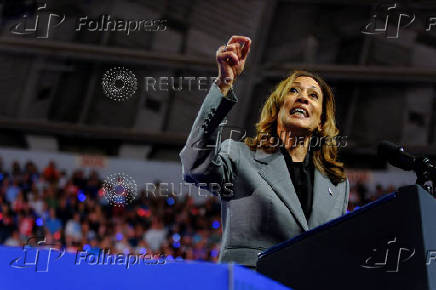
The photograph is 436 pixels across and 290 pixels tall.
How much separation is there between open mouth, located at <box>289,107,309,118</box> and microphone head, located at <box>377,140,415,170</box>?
38 cm

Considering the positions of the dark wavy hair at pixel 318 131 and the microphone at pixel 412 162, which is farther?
the dark wavy hair at pixel 318 131

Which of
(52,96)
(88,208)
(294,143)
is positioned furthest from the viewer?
(52,96)

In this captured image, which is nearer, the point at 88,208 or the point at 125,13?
the point at 88,208

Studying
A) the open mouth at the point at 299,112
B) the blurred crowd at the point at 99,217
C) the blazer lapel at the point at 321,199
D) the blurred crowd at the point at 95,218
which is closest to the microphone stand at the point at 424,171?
the blazer lapel at the point at 321,199

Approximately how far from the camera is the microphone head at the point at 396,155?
1542 mm

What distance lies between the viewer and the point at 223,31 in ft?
36.7

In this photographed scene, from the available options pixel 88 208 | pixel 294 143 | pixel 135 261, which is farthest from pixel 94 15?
pixel 135 261

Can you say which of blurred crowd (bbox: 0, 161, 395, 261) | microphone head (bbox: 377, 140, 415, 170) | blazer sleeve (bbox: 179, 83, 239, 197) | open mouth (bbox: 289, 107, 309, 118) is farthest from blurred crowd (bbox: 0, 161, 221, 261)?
microphone head (bbox: 377, 140, 415, 170)

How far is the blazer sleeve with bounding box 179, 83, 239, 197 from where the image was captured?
168 cm

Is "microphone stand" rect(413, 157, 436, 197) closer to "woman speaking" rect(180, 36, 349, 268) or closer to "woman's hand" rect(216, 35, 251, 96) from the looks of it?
"woman speaking" rect(180, 36, 349, 268)

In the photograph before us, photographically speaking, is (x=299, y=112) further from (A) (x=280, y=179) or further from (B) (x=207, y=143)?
(B) (x=207, y=143)

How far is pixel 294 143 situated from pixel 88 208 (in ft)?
21.8

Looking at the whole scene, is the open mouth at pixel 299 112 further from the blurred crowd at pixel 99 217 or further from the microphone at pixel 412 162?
the blurred crowd at pixel 99 217

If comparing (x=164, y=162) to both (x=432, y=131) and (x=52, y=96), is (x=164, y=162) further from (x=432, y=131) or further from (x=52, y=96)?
(x=432, y=131)
